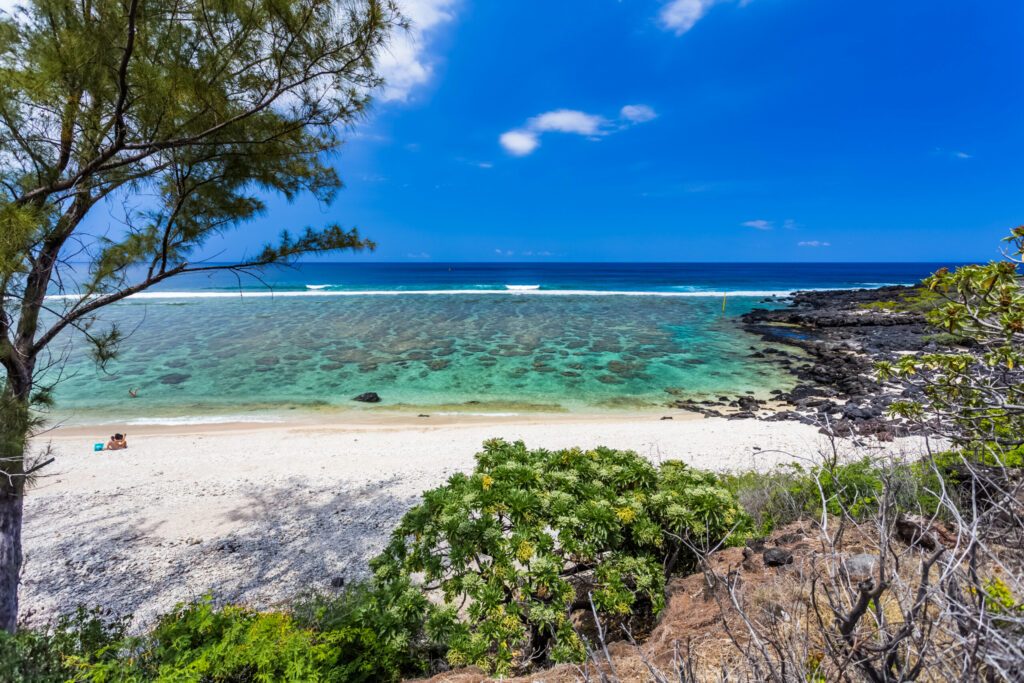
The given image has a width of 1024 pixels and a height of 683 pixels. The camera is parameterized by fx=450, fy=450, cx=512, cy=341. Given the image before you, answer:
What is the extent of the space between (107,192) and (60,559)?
5.14 metres

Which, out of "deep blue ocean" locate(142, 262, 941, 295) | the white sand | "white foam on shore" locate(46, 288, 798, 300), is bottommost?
the white sand

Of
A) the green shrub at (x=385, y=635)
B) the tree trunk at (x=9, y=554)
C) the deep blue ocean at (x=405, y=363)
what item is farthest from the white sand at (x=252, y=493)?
the deep blue ocean at (x=405, y=363)

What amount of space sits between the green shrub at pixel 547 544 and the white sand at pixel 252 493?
8.38 feet

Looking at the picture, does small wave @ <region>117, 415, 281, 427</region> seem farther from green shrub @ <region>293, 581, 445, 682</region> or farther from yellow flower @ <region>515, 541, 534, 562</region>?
yellow flower @ <region>515, 541, 534, 562</region>

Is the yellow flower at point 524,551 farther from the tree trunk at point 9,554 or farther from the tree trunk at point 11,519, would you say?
the tree trunk at point 9,554

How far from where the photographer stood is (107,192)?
165 inches

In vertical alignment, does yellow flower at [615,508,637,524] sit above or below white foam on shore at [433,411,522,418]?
above

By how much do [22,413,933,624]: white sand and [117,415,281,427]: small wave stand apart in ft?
1.86

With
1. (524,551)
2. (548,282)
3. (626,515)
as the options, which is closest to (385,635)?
(524,551)

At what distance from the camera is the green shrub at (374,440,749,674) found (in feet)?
11.0

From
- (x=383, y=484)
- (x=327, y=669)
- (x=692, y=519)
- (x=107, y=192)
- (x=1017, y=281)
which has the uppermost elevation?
(x=107, y=192)

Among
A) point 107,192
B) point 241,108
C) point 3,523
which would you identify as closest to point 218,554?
point 3,523

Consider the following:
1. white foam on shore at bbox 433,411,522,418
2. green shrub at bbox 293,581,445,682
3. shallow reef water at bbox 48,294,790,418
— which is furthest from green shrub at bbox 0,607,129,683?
shallow reef water at bbox 48,294,790,418

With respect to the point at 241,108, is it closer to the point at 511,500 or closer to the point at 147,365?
the point at 511,500
